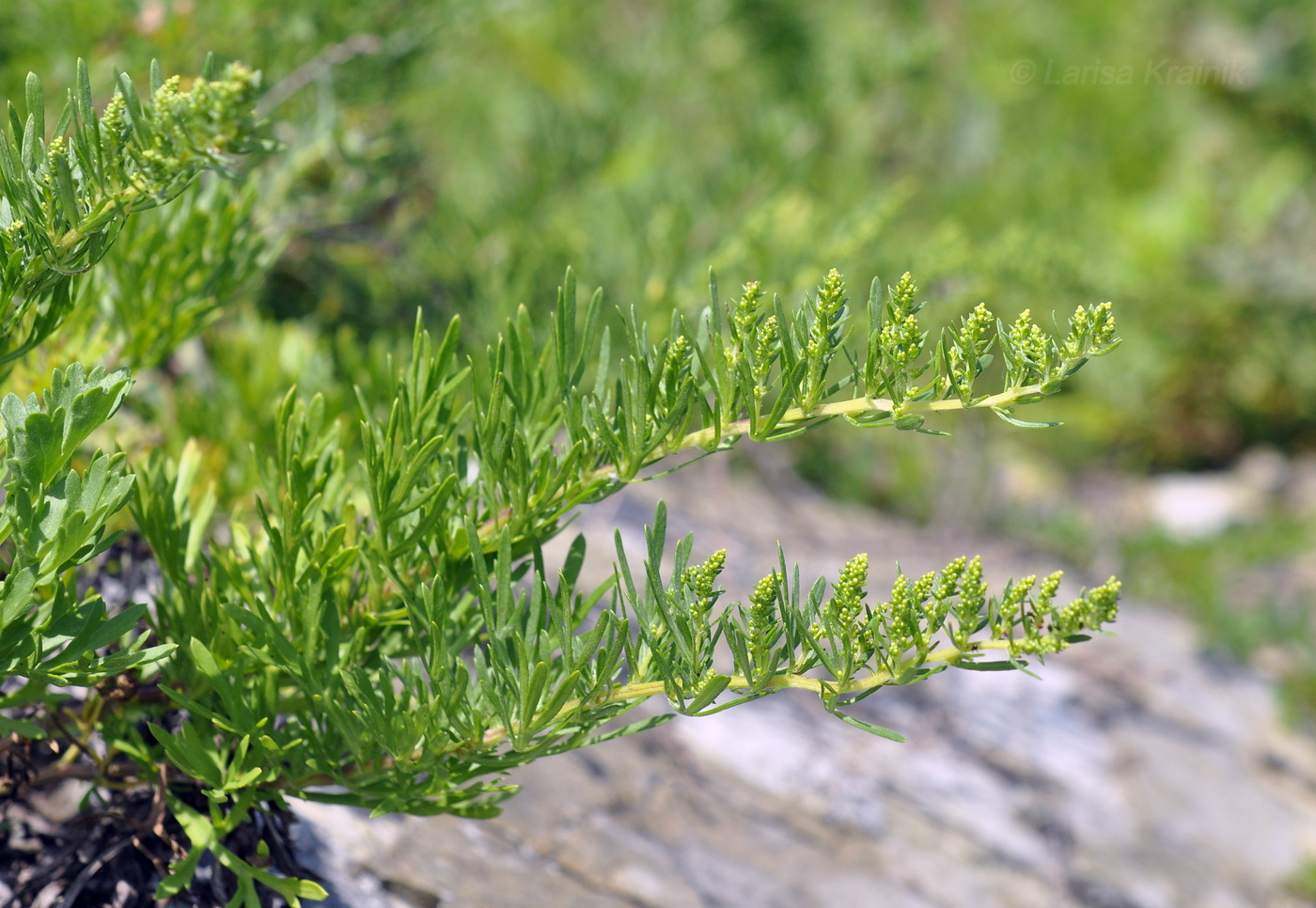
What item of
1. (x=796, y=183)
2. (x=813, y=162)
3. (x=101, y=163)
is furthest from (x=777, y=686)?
(x=813, y=162)

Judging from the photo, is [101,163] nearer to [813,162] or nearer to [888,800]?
[888,800]

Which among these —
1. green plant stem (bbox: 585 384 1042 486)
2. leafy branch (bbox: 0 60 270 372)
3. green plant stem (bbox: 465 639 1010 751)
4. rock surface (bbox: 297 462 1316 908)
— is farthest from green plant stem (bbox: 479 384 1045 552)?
rock surface (bbox: 297 462 1316 908)

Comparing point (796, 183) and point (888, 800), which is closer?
point (888, 800)

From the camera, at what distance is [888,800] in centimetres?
148

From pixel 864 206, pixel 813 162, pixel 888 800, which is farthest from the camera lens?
pixel 813 162

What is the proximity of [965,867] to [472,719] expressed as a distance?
3.52ft

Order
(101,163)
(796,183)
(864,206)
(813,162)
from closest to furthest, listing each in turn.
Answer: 1. (101,163)
2. (864,206)
3. (796,183)
4. (813,162)

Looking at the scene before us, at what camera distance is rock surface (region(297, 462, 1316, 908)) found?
3.33 feet

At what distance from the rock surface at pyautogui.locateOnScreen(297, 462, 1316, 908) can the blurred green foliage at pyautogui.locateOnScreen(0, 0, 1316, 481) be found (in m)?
0.57

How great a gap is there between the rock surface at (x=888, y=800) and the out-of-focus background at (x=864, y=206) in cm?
39

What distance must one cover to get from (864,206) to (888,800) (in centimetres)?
100

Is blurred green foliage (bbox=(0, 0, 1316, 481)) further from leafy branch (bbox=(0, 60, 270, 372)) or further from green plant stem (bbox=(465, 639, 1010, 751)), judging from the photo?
green plant stem (bbox=(465, 639, 1010, 751))

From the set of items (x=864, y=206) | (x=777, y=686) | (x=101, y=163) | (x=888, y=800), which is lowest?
(x=888, y=800)

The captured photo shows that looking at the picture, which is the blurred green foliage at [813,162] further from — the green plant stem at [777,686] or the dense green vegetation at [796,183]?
the green plant stem at [777,686]
